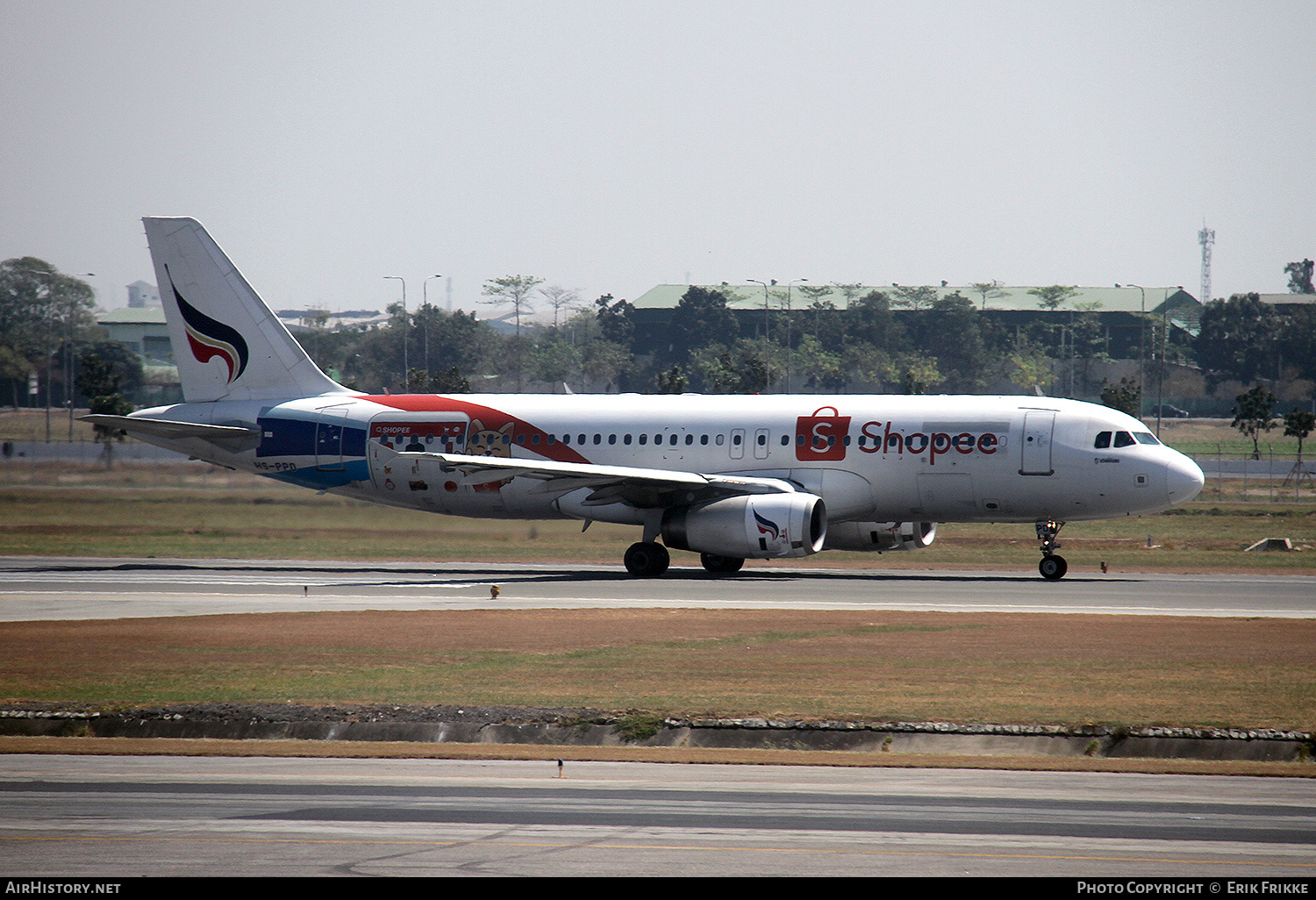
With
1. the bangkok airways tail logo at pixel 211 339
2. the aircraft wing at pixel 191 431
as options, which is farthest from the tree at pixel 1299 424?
the aircraft wing at pixel 191 431

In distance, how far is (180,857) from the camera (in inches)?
418

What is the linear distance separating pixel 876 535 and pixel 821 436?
3588 mm

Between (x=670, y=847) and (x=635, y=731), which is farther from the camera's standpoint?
(x=635, y=731)

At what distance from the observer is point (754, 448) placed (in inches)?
1544

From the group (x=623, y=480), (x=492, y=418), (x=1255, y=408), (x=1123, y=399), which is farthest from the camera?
(x=1255, y=408)

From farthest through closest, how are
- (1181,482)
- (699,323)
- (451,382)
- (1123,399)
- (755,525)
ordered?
(699,323) → (1123,399) → (451,382) → (755,525) → (1181,482)

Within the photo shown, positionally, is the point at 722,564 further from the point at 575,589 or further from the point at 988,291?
the point at 988,291

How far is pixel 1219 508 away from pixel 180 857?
189ft

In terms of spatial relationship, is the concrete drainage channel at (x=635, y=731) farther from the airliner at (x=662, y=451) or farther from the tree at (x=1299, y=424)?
the tree at (x=1299, y=424)

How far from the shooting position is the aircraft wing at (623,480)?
3731 cm

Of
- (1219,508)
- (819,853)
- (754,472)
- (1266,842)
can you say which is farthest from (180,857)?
(1219,508)

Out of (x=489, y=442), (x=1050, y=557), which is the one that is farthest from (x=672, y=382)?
(x=1050, y=557)

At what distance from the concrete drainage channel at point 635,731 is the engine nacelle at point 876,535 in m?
22.4

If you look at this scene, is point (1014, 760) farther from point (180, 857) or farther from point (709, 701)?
point (180, 857)
